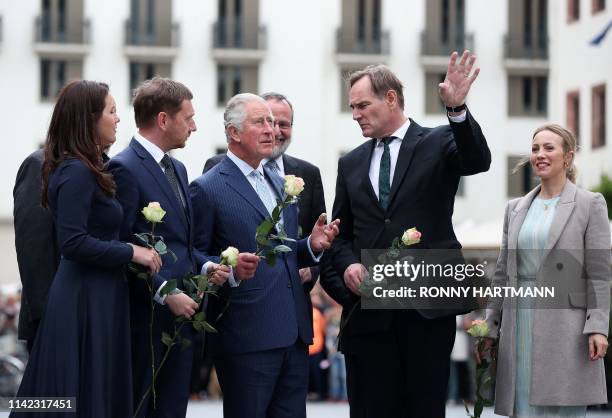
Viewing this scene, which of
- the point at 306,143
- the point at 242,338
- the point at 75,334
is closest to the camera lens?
the point at 75,334

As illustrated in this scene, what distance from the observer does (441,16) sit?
5069cm

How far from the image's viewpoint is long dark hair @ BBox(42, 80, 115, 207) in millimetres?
7766

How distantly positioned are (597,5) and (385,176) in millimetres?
35930

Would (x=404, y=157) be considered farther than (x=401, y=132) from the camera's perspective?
No

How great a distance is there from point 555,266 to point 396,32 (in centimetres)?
4233

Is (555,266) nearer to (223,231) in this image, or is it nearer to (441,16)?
(223,231)

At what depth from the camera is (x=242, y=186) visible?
8570 millimetres

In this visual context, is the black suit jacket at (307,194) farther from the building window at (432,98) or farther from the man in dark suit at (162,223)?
the building window at (432,98)

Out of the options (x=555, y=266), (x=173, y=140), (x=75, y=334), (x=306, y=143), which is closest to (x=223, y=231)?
(x=173, y=140)

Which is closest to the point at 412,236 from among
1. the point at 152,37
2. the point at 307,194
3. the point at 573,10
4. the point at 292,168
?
the point at 307,194

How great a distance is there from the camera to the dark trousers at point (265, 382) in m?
8.27

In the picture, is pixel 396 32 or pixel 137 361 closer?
pixel 137 361

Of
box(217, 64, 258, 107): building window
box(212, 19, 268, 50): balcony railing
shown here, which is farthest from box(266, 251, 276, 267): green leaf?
box(212, 19, 268, 50): balcony railing

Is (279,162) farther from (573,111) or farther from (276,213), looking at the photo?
(573,111)
